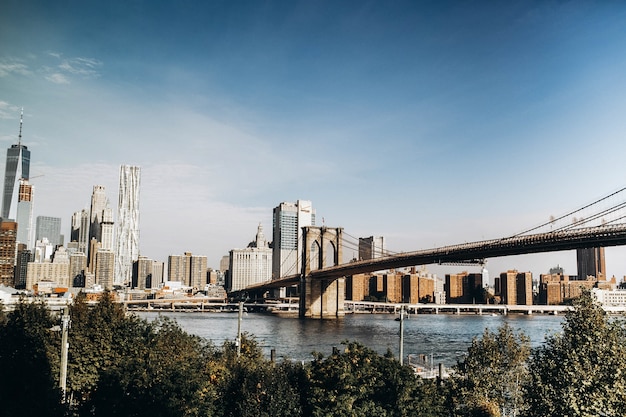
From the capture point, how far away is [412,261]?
7844 centimetres

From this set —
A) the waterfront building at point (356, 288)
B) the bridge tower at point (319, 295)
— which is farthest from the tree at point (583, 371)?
the waterfront building at point (356, 288)

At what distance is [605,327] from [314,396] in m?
7.92

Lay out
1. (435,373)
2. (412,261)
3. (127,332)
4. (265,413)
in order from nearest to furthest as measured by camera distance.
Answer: (265,413) → (127,332) → (435,373) → (412,261)

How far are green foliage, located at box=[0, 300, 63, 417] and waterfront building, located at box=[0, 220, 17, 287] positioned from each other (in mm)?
146532

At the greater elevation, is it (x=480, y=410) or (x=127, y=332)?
(x=127, y=332)

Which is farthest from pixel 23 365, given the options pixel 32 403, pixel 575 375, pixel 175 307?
pixel 175 307

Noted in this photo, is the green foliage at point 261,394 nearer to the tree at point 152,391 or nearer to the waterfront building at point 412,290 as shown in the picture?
the tree at point 152,391

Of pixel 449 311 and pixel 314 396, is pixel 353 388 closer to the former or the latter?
pixel 314 396

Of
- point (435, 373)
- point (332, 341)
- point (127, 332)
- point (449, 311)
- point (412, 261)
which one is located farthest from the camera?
point (449, 311)

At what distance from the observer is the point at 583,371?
13773mm

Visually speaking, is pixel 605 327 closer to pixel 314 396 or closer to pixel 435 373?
pixel 314 396

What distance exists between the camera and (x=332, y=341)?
197 ft

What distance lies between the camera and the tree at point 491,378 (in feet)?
68.4

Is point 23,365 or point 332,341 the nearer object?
point 23,365
